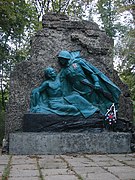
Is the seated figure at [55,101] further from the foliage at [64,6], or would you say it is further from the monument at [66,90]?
the foliage at [64,6]

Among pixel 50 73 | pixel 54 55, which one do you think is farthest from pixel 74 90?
pixel 54 55

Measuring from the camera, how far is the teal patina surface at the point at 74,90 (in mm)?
5859

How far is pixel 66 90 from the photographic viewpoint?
6.20 meters

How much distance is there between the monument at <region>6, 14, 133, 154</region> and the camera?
5547 mm

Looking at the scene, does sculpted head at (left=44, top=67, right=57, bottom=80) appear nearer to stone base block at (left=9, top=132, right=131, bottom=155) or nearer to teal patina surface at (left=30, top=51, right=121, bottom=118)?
teal patina surface at (left=30, top=51, right=121, bottom=118)

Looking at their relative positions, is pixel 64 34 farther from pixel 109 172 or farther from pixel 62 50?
pixel 109 172

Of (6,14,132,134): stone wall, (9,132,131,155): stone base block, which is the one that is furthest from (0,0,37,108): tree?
(9,132,131,155): stone base block

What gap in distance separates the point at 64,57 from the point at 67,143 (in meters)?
1.87

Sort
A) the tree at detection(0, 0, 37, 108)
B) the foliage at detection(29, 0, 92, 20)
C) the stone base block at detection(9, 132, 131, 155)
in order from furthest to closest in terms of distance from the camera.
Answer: the foliage at detection(29, 0, 92, 20) < the tree at detection(0, 0, 37, 108) < the stone base block at detection(9, 132, 131, 155)

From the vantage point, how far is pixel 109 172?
3.12 m

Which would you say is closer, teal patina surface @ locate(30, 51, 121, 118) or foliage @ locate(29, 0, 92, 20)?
teal patina surface @ locate(30, 51, 121, 118)

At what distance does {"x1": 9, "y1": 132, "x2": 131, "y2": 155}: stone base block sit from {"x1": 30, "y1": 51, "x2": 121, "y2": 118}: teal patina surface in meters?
0.53

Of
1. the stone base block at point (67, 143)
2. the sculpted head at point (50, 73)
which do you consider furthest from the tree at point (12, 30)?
the stone base block at point (67, 143)

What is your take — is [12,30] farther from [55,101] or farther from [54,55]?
[55,101]
